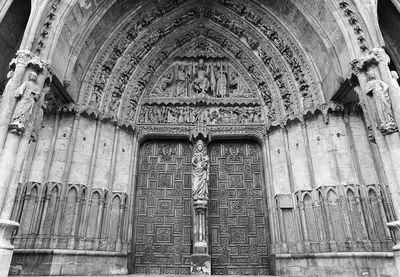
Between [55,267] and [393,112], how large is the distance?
7.50 metres

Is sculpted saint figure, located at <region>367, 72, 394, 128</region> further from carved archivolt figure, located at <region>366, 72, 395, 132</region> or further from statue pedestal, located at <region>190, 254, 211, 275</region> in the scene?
statue pedestal, located at <region>190, 254, 211, 275</region>

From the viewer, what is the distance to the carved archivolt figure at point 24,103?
5.46m

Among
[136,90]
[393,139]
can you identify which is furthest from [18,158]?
[393,139]

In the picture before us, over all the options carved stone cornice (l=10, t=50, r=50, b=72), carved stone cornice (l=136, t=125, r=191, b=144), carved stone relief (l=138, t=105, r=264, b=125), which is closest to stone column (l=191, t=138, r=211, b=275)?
carved stone cornice (l=136, t=125, r=191, b=144)

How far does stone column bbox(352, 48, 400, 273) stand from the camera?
5.39m

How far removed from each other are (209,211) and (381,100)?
16.8 feet

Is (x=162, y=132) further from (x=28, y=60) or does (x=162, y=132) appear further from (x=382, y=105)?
(x=382, y=105)

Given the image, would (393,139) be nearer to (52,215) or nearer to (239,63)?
(239,63)

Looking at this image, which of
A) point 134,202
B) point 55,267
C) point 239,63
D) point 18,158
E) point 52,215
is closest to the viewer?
point 18,158

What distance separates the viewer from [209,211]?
8500 millimetres

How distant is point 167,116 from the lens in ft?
30.7

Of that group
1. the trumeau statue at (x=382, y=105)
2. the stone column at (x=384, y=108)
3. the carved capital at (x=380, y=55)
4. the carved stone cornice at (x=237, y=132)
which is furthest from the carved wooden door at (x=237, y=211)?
the carved capital at (x=380, y=55)

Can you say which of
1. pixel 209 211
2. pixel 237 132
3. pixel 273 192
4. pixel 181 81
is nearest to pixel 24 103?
pixel 181 81

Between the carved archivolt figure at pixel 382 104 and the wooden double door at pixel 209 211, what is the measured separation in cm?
384
